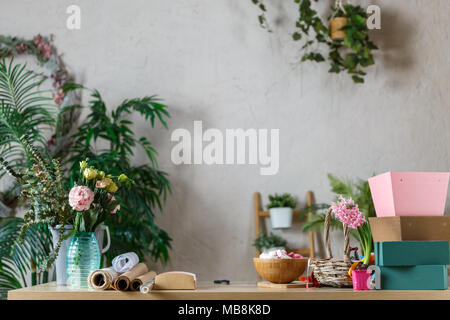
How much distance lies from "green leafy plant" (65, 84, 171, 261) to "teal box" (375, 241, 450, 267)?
179 cm

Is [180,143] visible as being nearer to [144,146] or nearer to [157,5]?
[144,146]

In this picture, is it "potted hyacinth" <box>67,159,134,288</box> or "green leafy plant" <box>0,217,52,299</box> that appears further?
"green leafy plant" <box>0,217,52,299</box>

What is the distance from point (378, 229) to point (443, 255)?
0.74 feet

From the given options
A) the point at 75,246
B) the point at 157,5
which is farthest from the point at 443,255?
the point at 157,5

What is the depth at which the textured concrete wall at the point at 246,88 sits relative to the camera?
3.88 meters

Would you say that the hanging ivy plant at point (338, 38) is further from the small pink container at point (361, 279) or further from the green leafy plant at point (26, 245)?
the small pink container at point (361, 279)

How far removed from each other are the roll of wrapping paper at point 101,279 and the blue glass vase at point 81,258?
14 cm

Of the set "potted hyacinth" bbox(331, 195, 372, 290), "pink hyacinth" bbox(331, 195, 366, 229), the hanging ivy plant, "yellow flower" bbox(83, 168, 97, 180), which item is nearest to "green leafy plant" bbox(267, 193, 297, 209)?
the hanging ivy plant

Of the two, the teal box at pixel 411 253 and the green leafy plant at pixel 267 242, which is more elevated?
the teal box at pixel 411 253

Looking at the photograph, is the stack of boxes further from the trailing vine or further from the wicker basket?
the trailing vine

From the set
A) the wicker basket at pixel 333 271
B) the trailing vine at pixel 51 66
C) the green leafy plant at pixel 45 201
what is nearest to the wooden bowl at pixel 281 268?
the wicker basket at pixel 333 271

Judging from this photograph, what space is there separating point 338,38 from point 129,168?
179cm

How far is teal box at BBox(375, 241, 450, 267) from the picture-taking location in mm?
1684
